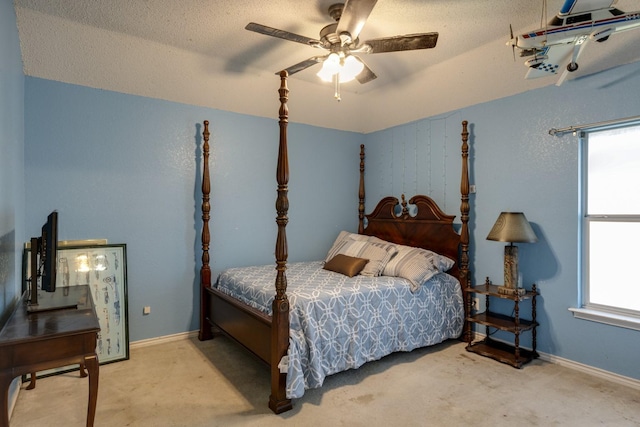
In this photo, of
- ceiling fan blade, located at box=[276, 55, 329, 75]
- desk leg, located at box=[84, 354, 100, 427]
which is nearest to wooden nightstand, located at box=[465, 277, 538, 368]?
ceiling fan blade, located at box=[276, 55, 329, 75]

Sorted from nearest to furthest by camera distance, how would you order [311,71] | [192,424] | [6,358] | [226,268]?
[6,358] < [192,424] < [311,71] < [226,268]

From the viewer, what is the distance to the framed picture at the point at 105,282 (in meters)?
3.21

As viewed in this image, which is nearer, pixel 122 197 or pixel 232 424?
pixel 232 424

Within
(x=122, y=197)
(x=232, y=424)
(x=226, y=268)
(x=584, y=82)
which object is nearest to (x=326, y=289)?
(x=232, y=424)

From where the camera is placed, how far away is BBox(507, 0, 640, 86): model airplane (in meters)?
1.77

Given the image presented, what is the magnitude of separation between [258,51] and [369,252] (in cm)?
227

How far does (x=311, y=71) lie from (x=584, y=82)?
245 centimetres

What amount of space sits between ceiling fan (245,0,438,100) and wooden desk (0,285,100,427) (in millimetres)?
1966

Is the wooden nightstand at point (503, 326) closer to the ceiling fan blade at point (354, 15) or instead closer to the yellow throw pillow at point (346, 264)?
the yellow throw pillow at point (346, 264)

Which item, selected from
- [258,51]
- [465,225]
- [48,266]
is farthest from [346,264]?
[48,266]

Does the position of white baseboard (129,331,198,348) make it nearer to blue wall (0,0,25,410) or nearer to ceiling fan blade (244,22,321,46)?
→ blue wall (0,0,25,410)

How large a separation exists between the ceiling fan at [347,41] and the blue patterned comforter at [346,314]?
5.67 feet

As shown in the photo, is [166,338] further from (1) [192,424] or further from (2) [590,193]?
(2) [590,193]

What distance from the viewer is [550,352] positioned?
10.6ft
